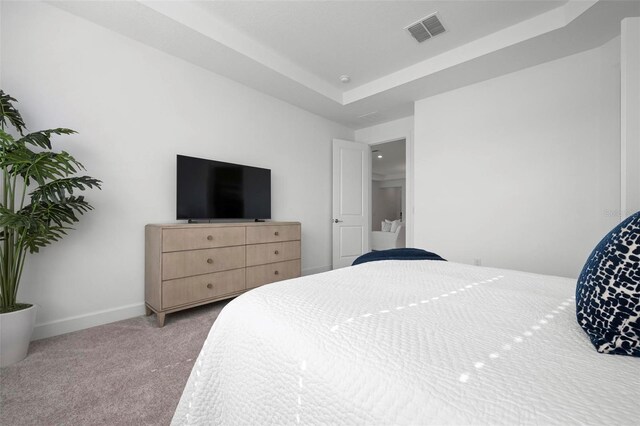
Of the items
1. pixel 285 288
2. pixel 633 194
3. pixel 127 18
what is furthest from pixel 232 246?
pixel 633 194

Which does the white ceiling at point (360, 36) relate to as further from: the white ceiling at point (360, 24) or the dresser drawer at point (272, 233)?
the dresser drawer at point (272, 233)

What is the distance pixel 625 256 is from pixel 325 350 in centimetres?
70

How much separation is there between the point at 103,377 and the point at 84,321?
0.99 m

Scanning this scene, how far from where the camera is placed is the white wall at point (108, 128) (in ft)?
6.89

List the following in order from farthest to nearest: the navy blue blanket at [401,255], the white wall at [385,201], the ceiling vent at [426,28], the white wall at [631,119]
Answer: the white wall at [385,201] < the ceiling vent at [426,28] < the navy blue blanket at [401,255] < the white wall at [631,119]

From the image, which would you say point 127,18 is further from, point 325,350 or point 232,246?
point 325,350

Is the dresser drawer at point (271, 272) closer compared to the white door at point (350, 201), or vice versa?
the dresser drawer at point (271, 272)

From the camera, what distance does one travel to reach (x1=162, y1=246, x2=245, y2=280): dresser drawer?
235 centimetres

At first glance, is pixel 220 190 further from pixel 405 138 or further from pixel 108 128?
pixel 405 138

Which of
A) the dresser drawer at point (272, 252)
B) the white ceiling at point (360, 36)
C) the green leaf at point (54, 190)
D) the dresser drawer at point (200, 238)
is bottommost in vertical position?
the dresser drawer at point (272, 252)

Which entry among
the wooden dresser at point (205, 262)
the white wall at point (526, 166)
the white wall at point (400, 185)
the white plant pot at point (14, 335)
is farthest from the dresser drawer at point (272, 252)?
the white wall at point (400, 185)

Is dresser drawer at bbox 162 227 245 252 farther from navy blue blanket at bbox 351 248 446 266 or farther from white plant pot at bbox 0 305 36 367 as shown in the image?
navy blue blanket at bbox 351 248 446 266

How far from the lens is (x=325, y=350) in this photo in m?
0.60

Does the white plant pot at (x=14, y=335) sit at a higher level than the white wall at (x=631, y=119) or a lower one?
lower
